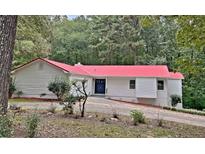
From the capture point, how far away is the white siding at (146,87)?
8329 millimetres

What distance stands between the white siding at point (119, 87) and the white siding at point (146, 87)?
0.80 feet

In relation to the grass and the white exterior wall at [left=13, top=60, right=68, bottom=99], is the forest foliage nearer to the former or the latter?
the white exterior wall at [left=13, top=60, right=68, bottom=99]

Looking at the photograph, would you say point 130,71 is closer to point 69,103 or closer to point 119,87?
point 119,87

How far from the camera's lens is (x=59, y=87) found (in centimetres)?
561

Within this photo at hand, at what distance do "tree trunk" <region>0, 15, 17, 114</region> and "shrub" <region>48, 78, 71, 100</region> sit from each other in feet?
6.57

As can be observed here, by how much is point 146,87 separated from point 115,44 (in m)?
1.77

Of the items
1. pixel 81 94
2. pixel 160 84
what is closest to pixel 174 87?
pixel 160 84

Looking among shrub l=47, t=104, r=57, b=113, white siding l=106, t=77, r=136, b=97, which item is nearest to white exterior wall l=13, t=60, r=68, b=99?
shrub l=47, t=104, r=57, b=113

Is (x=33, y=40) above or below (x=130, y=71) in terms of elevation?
above

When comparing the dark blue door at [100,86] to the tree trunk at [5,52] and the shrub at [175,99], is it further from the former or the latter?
the tree trunk at [5,52]

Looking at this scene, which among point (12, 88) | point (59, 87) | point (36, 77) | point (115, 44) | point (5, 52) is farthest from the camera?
A: point (115, 44)

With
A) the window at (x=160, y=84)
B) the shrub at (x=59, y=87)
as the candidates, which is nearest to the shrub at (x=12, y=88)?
the shrub at (x=59, y=87)

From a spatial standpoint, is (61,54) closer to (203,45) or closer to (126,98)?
(126,98)
